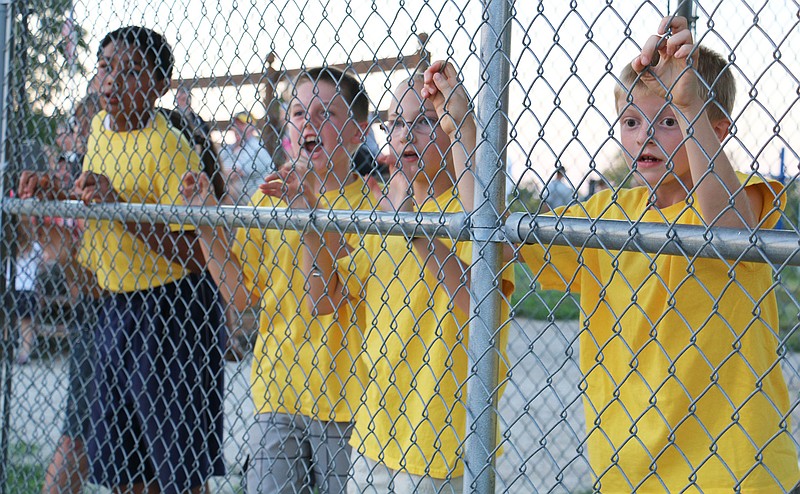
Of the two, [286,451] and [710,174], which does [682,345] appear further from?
[286,451]

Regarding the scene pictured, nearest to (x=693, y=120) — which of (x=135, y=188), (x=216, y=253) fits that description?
(x=216, y=253)

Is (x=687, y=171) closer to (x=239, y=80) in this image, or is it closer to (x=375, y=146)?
(x=239, y=80)

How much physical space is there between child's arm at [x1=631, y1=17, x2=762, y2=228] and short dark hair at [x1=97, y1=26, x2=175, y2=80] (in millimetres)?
2062

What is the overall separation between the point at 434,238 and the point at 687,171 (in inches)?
23.1

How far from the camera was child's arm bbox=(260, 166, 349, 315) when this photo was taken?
2.40 meters

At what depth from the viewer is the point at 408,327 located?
2.37m

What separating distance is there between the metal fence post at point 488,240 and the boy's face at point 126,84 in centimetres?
159

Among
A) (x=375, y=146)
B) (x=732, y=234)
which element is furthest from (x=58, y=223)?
(x=732, y=234)

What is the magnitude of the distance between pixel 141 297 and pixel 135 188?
41 centimetres

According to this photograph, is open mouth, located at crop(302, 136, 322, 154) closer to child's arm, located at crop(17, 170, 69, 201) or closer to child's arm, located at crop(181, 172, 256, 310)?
child's arm, located at crop(181, 172, 256, 310)

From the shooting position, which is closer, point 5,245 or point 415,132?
point 415,132

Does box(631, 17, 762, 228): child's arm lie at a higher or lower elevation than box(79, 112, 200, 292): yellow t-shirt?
lower

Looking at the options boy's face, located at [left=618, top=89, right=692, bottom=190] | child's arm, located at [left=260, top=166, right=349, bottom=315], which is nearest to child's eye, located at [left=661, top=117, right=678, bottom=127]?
boy's face, located at [left=618, top=89, right=692, bottom=190]

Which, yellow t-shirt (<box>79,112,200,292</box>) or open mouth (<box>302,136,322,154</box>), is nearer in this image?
open mouth (<box>302,136,322,154</box>)
